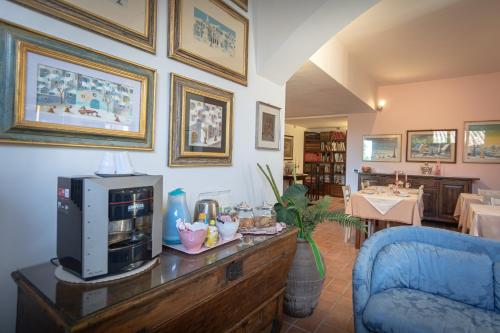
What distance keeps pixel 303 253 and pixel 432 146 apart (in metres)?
4.98

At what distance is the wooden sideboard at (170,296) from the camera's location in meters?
0.79

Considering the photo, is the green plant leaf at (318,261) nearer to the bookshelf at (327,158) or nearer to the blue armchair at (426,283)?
the blue armchair at (426,283)

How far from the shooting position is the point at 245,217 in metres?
1.77

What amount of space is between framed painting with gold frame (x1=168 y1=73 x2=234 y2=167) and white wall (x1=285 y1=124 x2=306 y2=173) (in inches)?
266

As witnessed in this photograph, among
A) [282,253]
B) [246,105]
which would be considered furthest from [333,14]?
[282,253]

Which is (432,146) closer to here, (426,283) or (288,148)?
(288,148)

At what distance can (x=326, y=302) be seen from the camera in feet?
7.64

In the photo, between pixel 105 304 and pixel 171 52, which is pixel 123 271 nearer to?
pixel 105 304

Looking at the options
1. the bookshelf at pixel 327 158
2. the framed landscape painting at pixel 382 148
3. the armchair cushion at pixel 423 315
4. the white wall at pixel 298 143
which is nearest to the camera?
the armchair cushion at pixel 423 315

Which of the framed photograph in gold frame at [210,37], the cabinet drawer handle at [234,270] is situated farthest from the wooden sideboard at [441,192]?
the cabinet drawer handle at [234,270]

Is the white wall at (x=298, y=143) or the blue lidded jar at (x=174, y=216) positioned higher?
the white wall at (x=298, y=143)

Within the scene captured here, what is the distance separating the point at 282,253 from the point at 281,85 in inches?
64.9

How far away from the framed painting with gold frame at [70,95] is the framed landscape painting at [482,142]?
6130 mm

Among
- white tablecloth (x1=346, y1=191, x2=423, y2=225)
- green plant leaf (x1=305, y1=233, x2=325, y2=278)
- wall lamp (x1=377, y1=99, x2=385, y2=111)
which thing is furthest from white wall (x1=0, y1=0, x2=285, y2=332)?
wall lamp (x1=377, y1=99, x2=385, y2=111)
